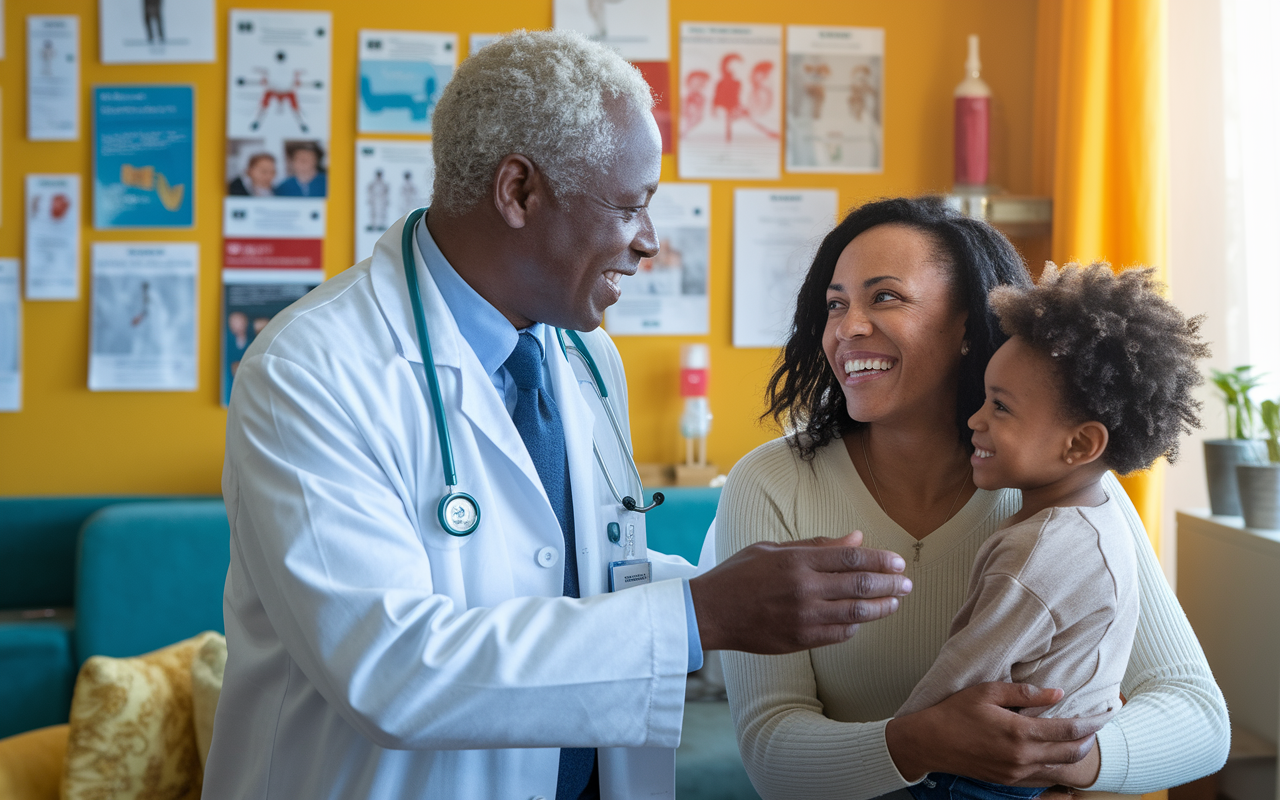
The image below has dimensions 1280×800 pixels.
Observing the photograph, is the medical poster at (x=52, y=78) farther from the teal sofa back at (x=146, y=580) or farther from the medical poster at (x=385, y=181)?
the teal sofa back at (x=146, y=580)

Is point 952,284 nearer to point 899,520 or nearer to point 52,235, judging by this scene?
point 899,520

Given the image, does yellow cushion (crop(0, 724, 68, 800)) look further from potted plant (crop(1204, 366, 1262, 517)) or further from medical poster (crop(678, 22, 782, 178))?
potted plant (crop(1204, 366, 1262, 517))

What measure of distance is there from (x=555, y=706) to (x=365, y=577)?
22 cm

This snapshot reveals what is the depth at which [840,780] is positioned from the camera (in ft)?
3.92

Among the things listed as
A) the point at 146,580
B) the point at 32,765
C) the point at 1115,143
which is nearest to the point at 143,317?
the point at 146,580

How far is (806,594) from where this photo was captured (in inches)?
36.9

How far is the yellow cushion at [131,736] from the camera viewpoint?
204 cm

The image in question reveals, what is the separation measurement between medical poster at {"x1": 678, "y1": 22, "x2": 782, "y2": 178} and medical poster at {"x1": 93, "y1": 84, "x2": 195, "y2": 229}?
1665mm

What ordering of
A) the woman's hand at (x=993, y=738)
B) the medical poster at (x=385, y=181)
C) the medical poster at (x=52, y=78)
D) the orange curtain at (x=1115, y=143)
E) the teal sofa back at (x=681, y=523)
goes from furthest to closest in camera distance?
the medical poster at (x=385, y=181) < the medical poster at (x=52, y=78) < the teal sofa back at (x=681, y=523) < the orange curtain at (x=1115, y=143) < the woman's hand at (x=993, y=738)

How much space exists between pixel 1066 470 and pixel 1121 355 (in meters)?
0.16

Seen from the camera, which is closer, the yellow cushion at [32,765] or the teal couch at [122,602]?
the yellow cushion at [32,765]

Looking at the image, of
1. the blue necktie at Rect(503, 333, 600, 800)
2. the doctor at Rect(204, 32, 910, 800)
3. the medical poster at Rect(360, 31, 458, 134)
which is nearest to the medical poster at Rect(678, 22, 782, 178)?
the medical poster at Rect(360, 31, 458, 134)

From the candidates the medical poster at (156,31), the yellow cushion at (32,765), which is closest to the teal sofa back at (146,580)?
the yellow cushion at (32,765)

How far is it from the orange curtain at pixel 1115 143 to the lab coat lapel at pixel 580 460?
190 cm
